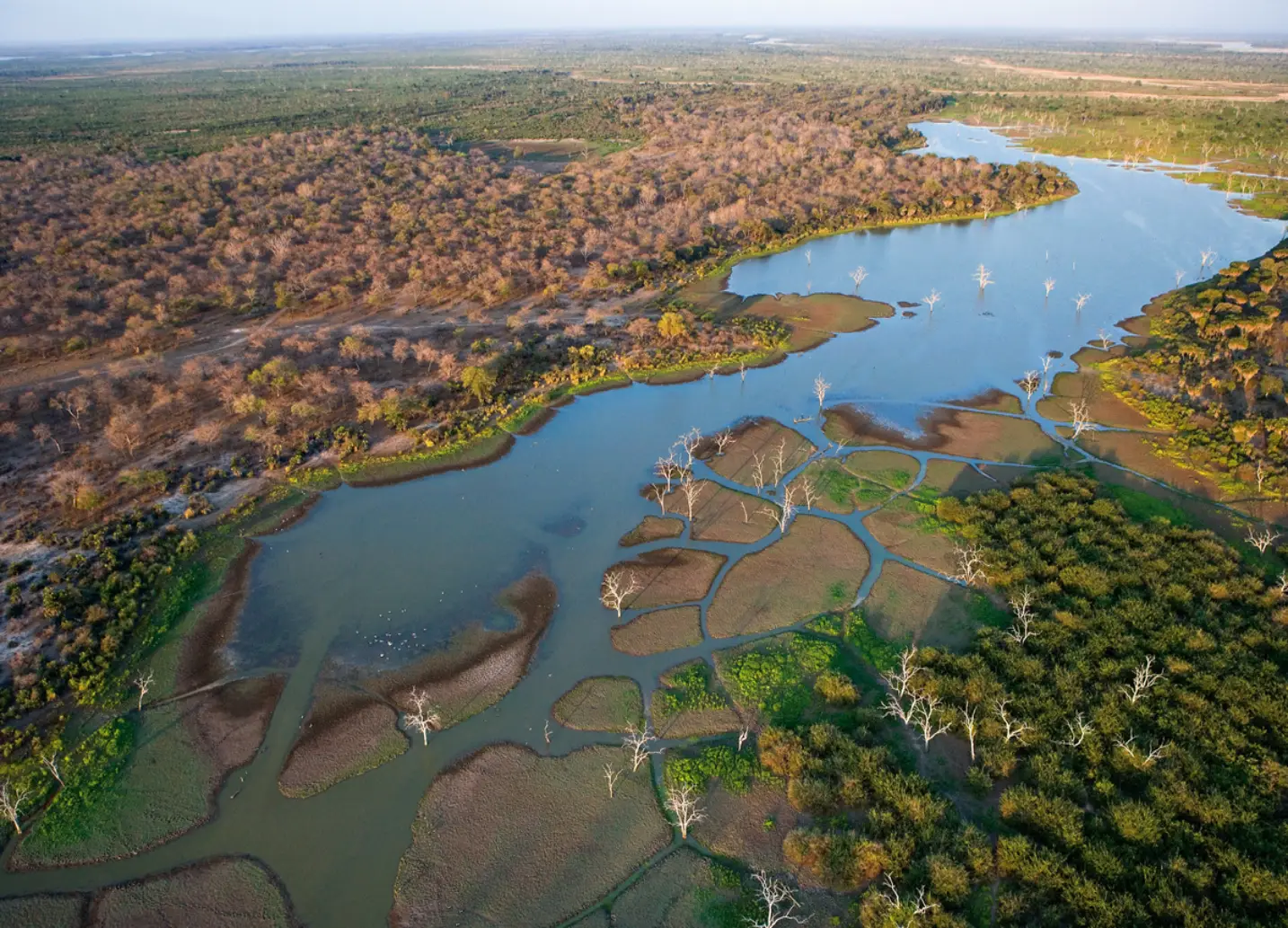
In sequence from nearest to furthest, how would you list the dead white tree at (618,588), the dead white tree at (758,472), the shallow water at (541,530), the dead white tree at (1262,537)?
the shallow water at (541,530)
the dead white tree at (618,588)
the dead white tree at (1262,537)
the dead white tree at (758,472)

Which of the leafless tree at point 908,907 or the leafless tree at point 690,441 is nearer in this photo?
the leafless tree at point 908,907

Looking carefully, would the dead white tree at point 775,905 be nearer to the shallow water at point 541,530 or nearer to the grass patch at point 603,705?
the grass patch at point 603,705

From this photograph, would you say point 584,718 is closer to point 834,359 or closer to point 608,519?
point 608,519

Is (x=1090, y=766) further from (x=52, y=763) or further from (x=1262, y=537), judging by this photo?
(x=52, y=763)

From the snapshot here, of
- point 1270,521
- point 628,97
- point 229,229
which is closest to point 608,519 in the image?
point 1270,521

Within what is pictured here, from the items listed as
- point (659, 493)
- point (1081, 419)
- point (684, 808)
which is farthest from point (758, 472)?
point (684, 808)

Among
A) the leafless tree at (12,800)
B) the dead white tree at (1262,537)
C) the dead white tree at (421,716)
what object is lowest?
the dead white tree at (421,716)

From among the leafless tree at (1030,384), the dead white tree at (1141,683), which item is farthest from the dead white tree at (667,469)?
the leafless tree at (1030,384)
